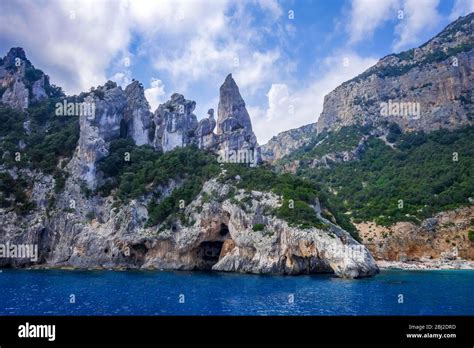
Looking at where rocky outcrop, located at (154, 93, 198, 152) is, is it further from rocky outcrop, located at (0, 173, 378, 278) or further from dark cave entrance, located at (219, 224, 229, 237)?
dark cave entrance, located at (219, 224, 229, 237)

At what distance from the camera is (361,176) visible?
7781 cm

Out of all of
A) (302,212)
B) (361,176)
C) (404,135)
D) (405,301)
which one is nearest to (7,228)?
(302,212)

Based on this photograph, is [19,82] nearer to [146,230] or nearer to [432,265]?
[146,230]

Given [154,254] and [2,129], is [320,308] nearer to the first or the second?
[154,254]

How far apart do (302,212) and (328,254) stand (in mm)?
5750

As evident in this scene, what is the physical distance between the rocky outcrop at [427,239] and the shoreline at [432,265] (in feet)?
8.45

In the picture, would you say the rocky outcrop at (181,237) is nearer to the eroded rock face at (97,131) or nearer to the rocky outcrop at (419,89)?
the eroded rock face at (97,131)

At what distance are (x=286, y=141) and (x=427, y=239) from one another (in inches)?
3593

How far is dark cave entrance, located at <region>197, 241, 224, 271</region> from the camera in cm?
4616

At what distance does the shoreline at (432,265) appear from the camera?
4506 centimetres

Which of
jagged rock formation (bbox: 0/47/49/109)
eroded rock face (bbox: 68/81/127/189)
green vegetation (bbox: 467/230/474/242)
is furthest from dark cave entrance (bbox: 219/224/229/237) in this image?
jagged rock formation (bbox: 0/47/49/109)

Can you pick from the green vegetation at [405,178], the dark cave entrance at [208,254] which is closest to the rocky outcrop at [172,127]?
the dark cave entrance at [208,254]

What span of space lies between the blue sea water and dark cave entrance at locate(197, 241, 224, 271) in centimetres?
1466

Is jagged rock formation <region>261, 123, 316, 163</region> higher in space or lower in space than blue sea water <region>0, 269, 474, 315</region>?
higher
